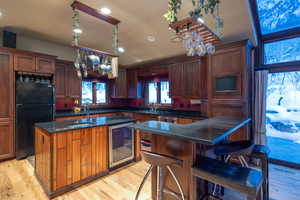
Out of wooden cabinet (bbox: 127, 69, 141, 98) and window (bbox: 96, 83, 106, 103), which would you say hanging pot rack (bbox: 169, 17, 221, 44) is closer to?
wooden cabinet (bbox: 127, 69, 141, 98)

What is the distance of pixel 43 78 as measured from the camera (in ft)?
12.6

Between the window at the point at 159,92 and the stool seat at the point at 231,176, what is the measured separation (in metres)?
3.58

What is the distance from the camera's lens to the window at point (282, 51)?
2.95 m

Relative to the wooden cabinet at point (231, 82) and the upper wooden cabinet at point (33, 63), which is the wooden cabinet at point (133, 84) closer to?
the upper wooden cabinet at point (33, 63)

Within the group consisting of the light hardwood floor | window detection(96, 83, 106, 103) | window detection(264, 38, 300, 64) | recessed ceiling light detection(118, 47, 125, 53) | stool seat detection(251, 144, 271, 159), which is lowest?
the light hardwood floor

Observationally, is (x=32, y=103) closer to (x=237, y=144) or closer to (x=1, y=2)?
(x=1, y=2)

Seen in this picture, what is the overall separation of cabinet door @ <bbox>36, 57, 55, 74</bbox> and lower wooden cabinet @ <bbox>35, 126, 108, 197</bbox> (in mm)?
1846

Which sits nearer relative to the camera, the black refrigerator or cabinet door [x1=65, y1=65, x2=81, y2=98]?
the black refrigerator

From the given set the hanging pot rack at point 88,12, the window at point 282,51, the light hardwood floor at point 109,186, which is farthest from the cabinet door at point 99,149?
the window at point 282,51

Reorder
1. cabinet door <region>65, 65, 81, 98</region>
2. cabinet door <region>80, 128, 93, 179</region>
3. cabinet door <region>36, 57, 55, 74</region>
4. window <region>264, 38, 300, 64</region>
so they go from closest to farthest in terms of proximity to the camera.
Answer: cabinet door <region>80, 128, 93, 179</region>
window <region>264, 38, 300, 64</region>
cabinet door <region>36, 57, 55, 74</region>
cabinet door <region>65, 65, 81, 98</region>

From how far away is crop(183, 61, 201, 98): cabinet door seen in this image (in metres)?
3.81

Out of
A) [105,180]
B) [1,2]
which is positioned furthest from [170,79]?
[1,2]

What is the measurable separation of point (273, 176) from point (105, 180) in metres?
2.99

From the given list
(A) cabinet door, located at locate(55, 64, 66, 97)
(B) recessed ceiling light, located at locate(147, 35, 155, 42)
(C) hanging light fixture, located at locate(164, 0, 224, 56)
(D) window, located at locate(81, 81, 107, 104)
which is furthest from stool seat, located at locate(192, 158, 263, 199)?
(D) window, located at locate(81, 81, 107, 104)
